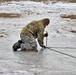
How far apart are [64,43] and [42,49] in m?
2.65

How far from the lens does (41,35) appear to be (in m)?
12.8

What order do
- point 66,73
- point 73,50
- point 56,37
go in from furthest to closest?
point 56,37
point 73,50
point 66,73

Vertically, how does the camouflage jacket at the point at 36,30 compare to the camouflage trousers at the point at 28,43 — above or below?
above

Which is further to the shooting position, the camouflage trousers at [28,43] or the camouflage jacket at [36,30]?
the camouflage trousers at [28,43]

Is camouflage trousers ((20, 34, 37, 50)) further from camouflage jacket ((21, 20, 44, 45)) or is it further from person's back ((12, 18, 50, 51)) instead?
camouflage jacket ((21, 20, 44, 45))

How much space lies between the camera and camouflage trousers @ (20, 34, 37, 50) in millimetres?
12938

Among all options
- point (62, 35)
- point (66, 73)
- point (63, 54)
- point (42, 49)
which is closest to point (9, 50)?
point (42, 49)

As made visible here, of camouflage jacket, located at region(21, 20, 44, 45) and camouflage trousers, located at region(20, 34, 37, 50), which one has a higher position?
camouflage jacket, located at region(21, 20, 44, 45)

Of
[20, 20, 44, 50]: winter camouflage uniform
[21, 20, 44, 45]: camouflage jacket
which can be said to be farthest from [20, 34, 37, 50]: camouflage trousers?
[21, 20, 44, 45]: camouflage jacket

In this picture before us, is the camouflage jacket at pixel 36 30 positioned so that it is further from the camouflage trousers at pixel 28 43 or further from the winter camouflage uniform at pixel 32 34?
the camouflage trousers at pixel 28 43

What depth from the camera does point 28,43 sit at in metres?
13.0

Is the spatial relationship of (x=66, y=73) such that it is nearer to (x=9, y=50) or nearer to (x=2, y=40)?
(x=9, y=50)

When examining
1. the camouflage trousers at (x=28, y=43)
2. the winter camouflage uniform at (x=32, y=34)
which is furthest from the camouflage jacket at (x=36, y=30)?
the camouflage trousers at (x=28, y=43)

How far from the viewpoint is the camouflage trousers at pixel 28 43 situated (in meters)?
12.9
